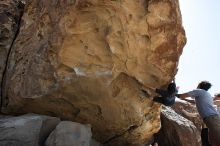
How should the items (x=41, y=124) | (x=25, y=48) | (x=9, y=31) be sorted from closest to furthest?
1. (x=41, y=124)
2. (x=25, y=48)
3. (x=9, y=31)

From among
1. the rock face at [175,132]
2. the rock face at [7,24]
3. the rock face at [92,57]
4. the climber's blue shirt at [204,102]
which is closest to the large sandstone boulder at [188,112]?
the rock face at [175,132]

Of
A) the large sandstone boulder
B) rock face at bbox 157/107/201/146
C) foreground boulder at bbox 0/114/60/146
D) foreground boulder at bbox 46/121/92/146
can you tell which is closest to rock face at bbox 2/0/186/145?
foreground boulder at bbox 0/114/60/146

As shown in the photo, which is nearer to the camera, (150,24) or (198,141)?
(150,24)

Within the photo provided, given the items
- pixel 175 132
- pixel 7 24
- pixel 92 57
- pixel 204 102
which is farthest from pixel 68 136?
pixel 175 132

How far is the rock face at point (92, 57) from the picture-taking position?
6531 mm

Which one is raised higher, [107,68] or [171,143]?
[107,68]

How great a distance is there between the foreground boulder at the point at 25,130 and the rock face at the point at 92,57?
58cm

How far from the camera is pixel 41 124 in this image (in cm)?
607

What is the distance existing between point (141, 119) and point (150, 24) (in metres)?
2.42

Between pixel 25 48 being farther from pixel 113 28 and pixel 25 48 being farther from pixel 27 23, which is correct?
pixel 113 28

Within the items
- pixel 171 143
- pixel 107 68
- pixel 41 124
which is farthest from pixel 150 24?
pixel 171 143

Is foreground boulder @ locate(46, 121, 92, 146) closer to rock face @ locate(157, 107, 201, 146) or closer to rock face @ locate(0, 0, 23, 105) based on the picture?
rock face @ locate(0, 0, 23, 105)

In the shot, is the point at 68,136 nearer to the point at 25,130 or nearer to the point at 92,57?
the point at 25,130

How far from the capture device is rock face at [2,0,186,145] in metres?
6.53
